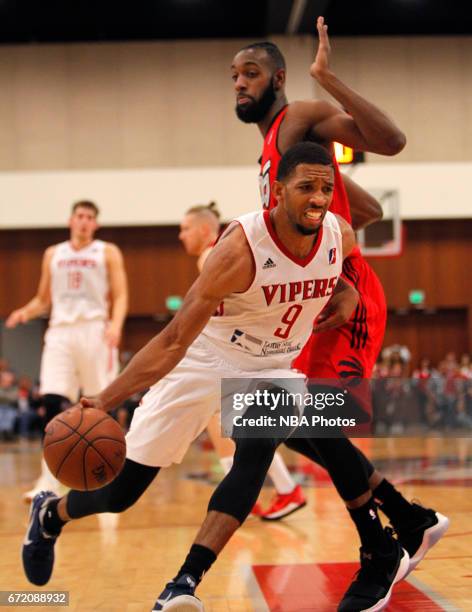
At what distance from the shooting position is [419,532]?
3.54 meters

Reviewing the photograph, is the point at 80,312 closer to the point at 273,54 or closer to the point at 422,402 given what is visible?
the point at 273,54

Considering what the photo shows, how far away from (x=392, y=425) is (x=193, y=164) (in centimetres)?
654

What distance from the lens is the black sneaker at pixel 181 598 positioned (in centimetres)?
259

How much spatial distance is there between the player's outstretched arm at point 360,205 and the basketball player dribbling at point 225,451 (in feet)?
3.90

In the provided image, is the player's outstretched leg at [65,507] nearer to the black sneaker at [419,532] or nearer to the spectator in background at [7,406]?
the black sneaker at [419,532]

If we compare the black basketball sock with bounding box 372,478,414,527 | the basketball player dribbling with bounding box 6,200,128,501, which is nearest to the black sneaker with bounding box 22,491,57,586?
the black basketball sock with bounding box 372,478,414,527

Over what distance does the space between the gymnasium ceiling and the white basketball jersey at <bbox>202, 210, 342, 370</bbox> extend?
12.5 meters

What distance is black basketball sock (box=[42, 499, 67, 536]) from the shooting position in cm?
339

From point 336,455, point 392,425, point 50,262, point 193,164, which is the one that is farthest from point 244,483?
point 193,164

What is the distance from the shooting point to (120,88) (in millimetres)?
16422

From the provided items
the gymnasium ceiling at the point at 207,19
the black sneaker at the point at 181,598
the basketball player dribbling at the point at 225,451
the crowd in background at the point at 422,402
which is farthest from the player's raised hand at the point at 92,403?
the gymnasium ceiling at the point at 207,19

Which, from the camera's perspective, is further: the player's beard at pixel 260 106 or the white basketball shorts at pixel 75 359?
the white basketball shorts at pixel 75 359

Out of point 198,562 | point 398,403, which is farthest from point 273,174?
point 398,403

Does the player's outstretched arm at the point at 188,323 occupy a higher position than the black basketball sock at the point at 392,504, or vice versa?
the player's outstretched arm at the point at 188,323
